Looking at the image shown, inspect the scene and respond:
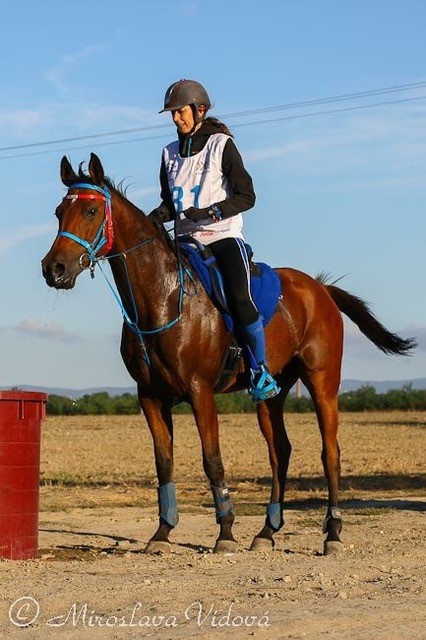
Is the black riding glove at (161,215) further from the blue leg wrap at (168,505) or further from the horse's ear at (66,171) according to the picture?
the blue leg wrap at (168,505)

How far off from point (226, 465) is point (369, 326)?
9652 mm

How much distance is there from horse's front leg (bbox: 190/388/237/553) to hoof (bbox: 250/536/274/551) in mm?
307

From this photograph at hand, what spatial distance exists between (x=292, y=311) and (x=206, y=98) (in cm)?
191

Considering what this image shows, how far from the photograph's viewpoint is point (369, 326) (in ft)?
39.7

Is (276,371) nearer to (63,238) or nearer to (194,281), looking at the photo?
(194,281)

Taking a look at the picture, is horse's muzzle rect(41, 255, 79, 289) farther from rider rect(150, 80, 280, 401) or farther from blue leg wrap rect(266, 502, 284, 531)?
blue leg wrap rect(266, 502, 284, 531)

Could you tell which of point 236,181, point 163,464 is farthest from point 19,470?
point 236,181

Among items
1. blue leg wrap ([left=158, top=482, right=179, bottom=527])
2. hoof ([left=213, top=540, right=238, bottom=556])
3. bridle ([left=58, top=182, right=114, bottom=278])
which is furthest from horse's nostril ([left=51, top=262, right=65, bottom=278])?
hoof ([left=213, top=540, right=238, bottom=556])

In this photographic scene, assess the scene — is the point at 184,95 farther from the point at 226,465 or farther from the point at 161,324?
the point at 226,465

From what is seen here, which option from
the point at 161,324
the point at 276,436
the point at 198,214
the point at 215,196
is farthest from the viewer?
the point at 276,436

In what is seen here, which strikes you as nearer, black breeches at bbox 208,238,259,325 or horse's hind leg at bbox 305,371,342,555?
black breeches at bbox 208,238,259,325

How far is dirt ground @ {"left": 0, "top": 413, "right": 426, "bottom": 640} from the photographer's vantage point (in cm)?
658

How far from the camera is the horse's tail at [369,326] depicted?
11945 millimetres

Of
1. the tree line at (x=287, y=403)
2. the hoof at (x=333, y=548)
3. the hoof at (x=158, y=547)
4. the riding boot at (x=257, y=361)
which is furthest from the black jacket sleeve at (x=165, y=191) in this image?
the tree line at (x=287, y=403)
